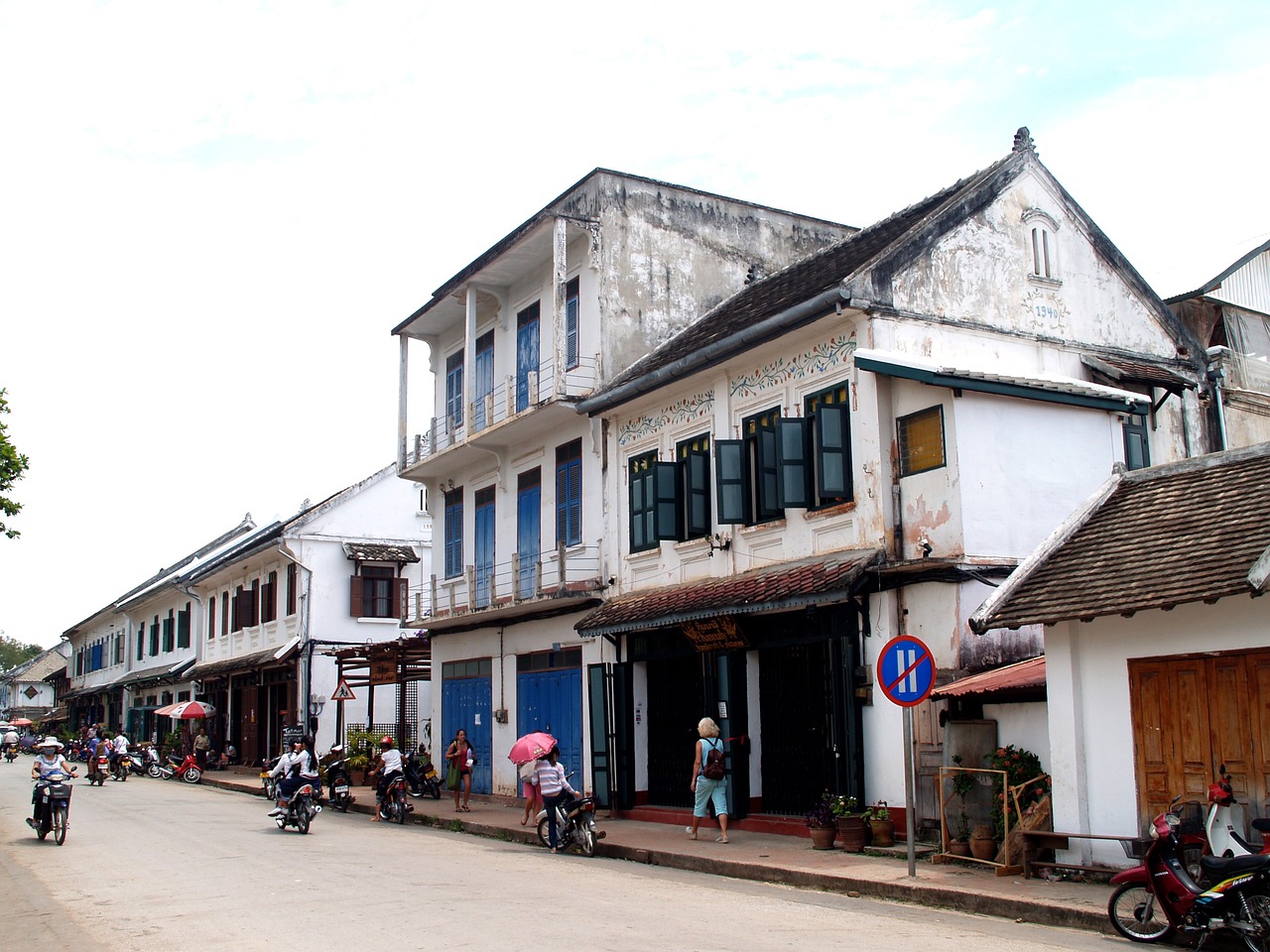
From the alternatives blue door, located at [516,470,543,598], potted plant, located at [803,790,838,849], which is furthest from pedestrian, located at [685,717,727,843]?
blue door, located at [516,470,543,598]

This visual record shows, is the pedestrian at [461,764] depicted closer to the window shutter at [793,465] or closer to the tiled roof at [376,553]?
the window shutter at [793,465]

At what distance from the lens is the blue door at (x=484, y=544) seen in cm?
2575

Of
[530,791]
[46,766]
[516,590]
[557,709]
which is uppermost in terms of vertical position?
[516,590]

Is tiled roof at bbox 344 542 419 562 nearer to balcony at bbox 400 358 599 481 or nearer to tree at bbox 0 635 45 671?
balcony at bbox 400 358 599 481

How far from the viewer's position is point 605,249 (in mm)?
22562

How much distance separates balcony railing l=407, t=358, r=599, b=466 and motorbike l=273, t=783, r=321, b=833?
7429 millimetres

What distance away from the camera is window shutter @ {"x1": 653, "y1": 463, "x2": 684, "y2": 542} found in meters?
19.2

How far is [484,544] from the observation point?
85.9ft

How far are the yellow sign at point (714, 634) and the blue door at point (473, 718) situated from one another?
300 inches

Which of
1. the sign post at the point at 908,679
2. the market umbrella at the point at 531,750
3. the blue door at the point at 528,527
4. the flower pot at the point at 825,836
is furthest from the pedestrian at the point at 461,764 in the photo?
the sign post at the point at 908,679

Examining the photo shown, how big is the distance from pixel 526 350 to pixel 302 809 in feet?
32.2

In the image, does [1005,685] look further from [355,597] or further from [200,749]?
[200,749]

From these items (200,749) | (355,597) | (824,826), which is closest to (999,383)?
(824,826)

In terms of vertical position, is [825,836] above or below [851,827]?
below
